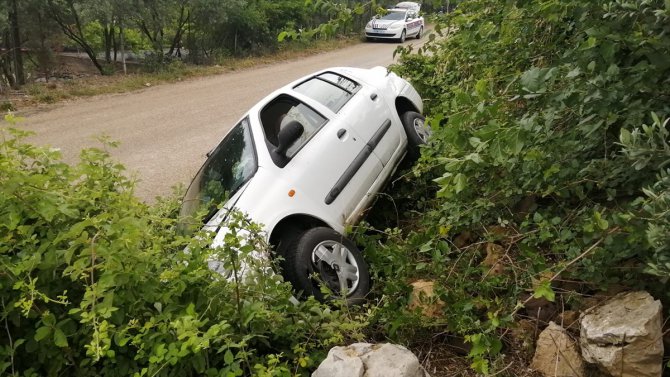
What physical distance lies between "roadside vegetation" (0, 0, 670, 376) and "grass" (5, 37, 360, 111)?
1020 centimetres

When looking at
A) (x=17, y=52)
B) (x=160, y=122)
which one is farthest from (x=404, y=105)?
(x=17, y=52)

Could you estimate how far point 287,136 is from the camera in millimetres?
4605

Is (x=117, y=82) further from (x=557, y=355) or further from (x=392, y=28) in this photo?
(x=557, y=355)

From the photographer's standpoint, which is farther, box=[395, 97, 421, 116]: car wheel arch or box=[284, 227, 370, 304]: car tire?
box=[395, 97, 421, 116]: car wheel arch

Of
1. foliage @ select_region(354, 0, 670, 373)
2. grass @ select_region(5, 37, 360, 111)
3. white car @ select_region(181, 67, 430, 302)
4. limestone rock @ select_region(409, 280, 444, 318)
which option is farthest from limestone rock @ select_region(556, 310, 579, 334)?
grass @ select_region(5, 37, 360, 111)

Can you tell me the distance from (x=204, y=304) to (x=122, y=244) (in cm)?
56

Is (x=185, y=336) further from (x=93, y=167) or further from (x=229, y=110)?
(x=229, y=110)

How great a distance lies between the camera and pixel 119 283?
2.46 meters

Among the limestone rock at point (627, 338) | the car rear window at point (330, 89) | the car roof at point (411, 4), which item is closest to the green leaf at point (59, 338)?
the limestone rock at point (627, 338)

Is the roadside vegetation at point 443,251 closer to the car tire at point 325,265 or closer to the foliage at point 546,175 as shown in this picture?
the foliage at point 546,175

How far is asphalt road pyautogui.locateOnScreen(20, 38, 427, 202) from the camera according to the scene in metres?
8.05

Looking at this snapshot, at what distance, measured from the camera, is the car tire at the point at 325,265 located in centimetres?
400

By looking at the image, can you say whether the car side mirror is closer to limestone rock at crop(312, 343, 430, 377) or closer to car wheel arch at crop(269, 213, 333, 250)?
car wheel arch at crop(269, 213, 333, 250)

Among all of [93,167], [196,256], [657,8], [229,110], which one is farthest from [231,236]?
[229,110]
